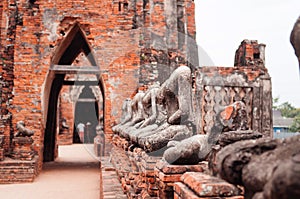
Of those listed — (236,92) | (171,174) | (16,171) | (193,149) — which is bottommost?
(16,171)

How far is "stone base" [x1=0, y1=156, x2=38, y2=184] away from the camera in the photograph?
892 cm

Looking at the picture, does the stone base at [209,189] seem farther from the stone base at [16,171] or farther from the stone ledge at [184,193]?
the stone base at [16,171]

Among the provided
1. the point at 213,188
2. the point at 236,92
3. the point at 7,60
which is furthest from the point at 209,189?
the point at 7,60

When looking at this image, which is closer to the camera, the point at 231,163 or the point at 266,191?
the point at 266,191

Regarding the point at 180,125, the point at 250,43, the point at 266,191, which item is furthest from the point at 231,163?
the point at 250,43

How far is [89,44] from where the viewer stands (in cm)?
1064

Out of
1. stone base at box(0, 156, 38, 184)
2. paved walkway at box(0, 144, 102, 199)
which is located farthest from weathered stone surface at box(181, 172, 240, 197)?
stone base at box(0, 156, 38, 184)

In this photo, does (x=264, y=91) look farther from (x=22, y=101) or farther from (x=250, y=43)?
(x=22, y=101)

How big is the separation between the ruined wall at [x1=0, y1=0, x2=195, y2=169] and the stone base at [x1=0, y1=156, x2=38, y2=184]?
0.96 metres

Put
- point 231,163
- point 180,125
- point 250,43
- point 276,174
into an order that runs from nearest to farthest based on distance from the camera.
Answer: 1. point 276,174
2. point 231,163
3. point 180,125
4. point 250,43

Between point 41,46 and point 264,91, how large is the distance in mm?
6222

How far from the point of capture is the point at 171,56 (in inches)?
435

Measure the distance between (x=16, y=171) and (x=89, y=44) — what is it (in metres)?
3.96

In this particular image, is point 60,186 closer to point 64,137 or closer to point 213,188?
point 213,188
